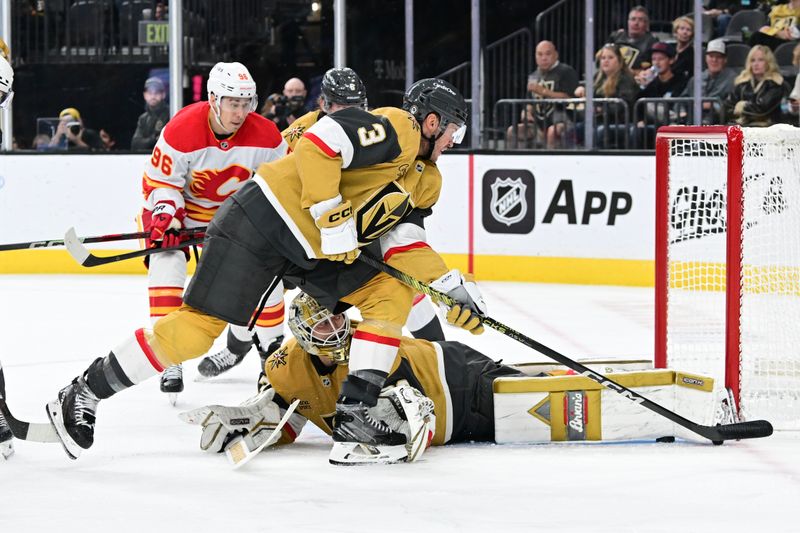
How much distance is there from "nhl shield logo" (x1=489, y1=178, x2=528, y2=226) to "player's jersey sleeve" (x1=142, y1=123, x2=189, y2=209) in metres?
3.38

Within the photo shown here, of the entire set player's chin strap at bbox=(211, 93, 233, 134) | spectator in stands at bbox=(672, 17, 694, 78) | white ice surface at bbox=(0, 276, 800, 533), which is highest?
spectator in stands at bbox=(672, 17, 694, 78)

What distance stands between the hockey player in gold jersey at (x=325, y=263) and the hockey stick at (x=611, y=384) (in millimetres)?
28

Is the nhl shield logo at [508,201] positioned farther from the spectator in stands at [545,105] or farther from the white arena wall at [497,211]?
the spectator in stands at [545,105]

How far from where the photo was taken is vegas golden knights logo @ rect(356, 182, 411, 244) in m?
3.07

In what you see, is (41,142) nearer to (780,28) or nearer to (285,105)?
(285,105)

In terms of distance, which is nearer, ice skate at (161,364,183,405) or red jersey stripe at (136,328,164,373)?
red jersey stripe at (136,328,164,373)

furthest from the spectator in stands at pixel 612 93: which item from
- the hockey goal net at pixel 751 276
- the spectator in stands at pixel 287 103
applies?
the hockey goal net at pixel 751 276

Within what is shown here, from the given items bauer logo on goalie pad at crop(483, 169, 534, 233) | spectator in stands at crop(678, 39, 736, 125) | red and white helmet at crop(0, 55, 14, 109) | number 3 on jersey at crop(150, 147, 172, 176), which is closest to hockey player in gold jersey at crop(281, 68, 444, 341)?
number 3 on jersey at crop(150, 147, 172, 176)

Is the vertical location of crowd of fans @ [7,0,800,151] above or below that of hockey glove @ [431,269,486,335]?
above

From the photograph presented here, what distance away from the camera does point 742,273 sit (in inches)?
136

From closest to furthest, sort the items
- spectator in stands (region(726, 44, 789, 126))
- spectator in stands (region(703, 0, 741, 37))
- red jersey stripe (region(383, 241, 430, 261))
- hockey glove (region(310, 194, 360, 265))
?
hockey glove (region(310, 194, 360, 265)) < red jersey stripe (region(383, 241, 430, 261)) < spectator in stands (region(726, 44, 789, 126)) < spectator in stands (region(703, 0, 741, 37))

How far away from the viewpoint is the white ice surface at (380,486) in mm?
2514

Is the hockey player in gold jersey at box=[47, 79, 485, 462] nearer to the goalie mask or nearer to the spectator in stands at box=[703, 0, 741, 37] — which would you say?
the goalie mask

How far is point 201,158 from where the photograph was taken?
3990 mm
